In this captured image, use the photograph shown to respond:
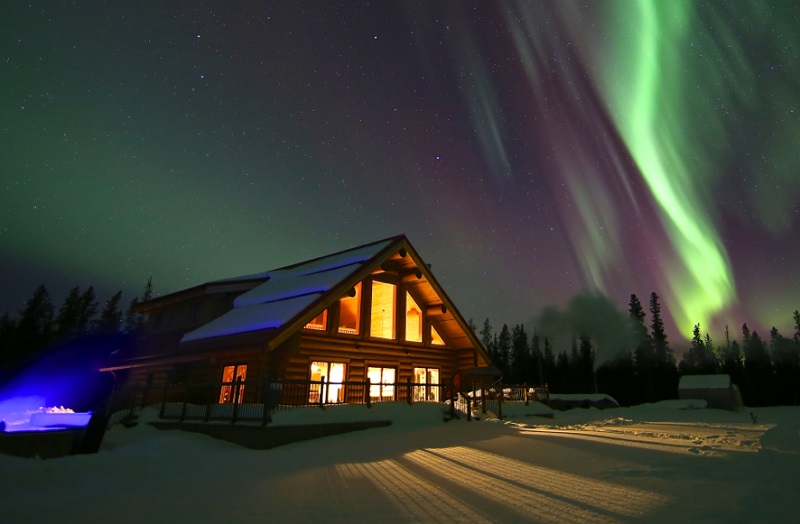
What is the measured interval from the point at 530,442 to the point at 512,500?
620cm

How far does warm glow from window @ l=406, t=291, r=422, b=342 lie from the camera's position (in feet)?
77.2

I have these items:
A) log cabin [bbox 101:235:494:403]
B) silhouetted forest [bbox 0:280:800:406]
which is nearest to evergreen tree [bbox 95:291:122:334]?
silhouetted forest [bbox 0:280:800:406]

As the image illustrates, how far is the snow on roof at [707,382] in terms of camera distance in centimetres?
4362

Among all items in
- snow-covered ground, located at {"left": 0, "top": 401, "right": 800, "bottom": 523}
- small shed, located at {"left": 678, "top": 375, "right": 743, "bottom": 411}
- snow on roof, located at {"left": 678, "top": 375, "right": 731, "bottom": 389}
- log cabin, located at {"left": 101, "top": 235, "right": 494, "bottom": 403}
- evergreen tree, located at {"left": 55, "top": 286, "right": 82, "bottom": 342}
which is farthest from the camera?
evergreen tree, located at {"left": 55, "top": 286, "right": 82, "bottom": 342}

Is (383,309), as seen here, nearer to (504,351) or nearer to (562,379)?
(562,379)

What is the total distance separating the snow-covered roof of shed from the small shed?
128 feet

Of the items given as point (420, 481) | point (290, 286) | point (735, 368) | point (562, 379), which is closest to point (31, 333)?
point (290, 286)

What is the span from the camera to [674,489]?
22.4ft

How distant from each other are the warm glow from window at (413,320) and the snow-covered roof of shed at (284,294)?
11.5ft

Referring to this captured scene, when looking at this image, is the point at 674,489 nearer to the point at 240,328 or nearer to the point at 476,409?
the point at 476,409

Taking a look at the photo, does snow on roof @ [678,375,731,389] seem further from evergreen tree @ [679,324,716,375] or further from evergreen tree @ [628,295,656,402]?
evergreen tree @ [679,324,716,375]

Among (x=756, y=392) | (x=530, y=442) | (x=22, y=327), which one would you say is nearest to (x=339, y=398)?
(x=530, y=442)

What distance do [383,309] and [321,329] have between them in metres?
4.05

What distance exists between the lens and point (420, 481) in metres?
7.80
